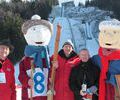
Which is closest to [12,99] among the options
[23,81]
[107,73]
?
[23,81]

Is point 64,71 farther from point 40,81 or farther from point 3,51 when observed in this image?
point 3,51

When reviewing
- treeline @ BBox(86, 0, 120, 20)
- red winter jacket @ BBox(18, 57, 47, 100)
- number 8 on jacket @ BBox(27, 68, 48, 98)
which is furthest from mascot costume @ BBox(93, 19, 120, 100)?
treeline @ BBox(86, 0, 120, 20)

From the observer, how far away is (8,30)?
14.9 meters

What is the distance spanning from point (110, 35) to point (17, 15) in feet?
36.3

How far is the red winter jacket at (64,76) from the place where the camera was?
514 cm

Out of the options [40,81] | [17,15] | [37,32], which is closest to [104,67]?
[40,81]

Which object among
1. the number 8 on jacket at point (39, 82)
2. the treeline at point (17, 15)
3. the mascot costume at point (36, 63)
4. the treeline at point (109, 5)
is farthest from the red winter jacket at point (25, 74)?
the treeline at point (109, 5)

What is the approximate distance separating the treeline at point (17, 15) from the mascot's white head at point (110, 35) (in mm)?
7838

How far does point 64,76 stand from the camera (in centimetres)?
514

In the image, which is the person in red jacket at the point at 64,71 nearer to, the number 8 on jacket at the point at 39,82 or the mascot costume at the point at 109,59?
the number 8 on jacket at the point at 39,82

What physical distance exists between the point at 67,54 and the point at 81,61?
22cm

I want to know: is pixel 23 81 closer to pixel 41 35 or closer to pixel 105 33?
pixel 41 35

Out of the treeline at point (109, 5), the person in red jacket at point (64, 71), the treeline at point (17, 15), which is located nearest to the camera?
the person in red jacket at point (64, 71)

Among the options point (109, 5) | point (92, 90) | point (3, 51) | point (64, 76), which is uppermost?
point (109, 5)
